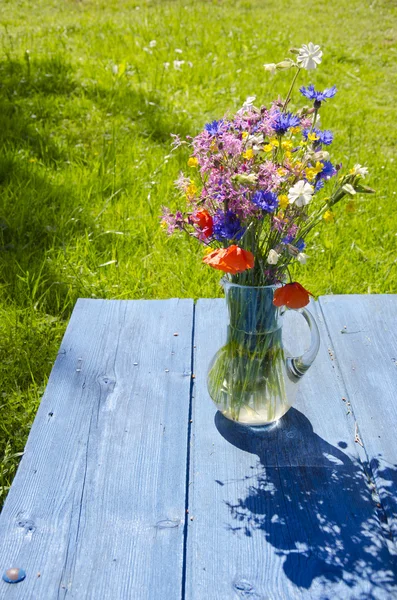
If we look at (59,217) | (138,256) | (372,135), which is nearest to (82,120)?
(59,217)

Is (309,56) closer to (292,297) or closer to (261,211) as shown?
(261,211)

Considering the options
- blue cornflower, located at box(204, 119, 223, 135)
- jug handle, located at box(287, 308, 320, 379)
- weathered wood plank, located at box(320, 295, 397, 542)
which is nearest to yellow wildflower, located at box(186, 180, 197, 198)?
blue cornflower, located at box(204, 119, 223, 135)

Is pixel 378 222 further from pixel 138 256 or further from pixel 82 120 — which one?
pixel 82 120

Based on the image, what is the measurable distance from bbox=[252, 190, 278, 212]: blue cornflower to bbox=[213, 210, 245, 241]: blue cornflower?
0.08m

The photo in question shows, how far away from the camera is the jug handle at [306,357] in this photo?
5.23 ft

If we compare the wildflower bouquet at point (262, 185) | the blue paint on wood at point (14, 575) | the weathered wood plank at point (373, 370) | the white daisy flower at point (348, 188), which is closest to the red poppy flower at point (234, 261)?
the wildflower bouquet at point (262, 185)

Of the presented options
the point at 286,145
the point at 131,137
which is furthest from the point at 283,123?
the point at 131,137

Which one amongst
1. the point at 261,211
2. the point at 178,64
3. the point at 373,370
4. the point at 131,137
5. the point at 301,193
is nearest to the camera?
the point at 301,193

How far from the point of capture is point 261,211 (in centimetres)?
138

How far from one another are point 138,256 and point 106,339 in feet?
4.50

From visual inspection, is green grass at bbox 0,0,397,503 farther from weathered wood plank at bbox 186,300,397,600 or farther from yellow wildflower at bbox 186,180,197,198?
yellow wildflower at bbox 186,180,197,198

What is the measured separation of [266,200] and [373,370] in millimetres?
747

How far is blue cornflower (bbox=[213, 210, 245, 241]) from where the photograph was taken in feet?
4.61

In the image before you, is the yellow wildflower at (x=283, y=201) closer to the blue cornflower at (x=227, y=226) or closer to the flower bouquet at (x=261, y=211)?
the flower bouquet at (x=261, y=211)
